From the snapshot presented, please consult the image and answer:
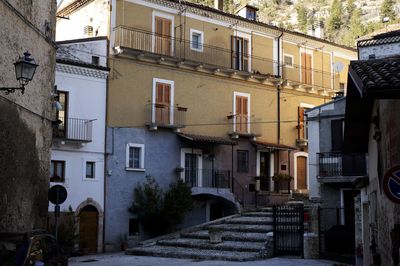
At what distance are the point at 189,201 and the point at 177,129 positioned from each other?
3859 mm

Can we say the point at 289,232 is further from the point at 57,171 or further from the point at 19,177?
the point at 19,177


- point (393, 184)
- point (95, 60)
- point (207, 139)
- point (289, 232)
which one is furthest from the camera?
point (207, 139)

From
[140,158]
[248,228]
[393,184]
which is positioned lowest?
[248,228]

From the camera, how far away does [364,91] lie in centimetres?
689

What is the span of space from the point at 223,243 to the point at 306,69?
16166 mm

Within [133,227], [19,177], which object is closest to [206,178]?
[133,227]

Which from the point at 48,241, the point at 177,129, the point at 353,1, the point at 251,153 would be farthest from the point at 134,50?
the point at 353,1

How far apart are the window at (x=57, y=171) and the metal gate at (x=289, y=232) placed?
9759 millimetres

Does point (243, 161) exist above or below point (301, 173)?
above

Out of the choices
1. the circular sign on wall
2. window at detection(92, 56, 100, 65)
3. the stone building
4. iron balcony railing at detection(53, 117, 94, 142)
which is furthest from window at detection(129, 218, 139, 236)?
the circular sign on wall

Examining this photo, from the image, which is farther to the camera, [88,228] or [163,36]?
[163,36]

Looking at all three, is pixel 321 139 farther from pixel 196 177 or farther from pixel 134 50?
pixel 134 50

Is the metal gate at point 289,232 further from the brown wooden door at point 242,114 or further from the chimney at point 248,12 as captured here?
the chimney at point 248,12

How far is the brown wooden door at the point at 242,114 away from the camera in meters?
31.0
